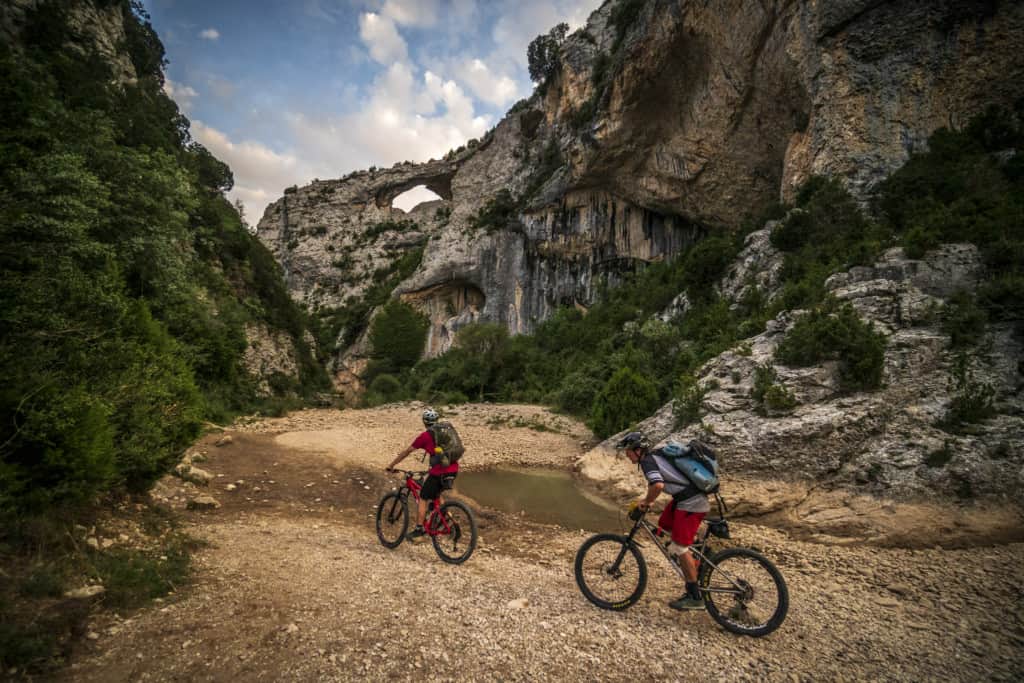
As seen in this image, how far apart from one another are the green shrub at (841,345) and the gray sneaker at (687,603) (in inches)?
263

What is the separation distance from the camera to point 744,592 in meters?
3.69

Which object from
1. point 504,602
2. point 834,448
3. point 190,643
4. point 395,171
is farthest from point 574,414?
point 395,171

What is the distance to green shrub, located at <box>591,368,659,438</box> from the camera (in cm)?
1217

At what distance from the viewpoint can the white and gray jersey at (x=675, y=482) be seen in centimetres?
390

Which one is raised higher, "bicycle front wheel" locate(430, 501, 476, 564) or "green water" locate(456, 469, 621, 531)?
"bicycle front wheel" locate(430, 501, 476, 564)

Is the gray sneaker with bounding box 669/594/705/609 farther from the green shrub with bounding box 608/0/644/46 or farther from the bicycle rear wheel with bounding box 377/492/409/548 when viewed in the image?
the green shrub with bounding box 608/0/644/46

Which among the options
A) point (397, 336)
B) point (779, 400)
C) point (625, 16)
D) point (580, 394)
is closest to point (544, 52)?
point (625, 16)

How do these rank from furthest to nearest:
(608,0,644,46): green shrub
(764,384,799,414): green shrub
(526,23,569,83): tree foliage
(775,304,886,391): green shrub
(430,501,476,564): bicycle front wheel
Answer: (526,23,569,83): tree foliage
(608,0,644,46): green shrub
(764,384,799,414): green shrub
(775,304,886,391): green shrub
(430,501,476,564): bicycle front wheel

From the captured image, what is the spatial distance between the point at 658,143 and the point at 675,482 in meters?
28.5

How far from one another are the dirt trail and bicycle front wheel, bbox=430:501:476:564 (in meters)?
0.17

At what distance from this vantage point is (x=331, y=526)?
6.05 meters

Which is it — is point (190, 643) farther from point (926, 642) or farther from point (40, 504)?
point (926, 642)

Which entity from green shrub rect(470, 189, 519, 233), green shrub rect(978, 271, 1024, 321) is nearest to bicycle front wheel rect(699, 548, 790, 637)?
green shrub rect(978, 271, 1024, 321)

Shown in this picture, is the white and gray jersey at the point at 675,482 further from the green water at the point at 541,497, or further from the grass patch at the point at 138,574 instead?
the grass patch at the point at 138,574
